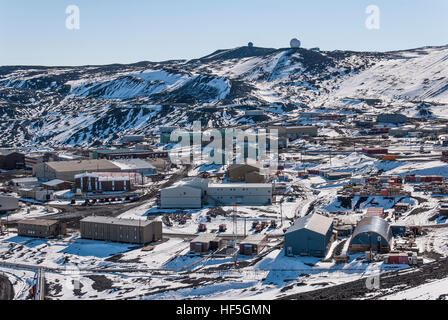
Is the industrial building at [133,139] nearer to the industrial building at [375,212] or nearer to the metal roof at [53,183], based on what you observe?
the metal roof at [53,183]

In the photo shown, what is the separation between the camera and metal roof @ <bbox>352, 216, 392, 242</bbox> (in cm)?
3077

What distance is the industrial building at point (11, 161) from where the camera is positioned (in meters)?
74.2

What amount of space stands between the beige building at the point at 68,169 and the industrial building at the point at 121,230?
2421 cm

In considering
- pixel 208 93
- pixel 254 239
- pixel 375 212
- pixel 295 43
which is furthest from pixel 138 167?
pixel 295 43

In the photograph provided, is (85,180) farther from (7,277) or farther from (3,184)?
(7,277)

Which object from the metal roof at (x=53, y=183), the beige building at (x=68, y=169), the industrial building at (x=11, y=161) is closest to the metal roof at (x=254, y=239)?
the metal roof at (x=53, y=183)

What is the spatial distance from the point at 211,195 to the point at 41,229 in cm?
1514

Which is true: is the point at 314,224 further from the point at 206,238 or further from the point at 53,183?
the point at 53,183

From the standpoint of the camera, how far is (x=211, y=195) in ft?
158

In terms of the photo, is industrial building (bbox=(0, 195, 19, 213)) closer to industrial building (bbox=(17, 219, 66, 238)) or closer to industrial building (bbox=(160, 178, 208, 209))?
industrial building (bbox=(17, 219, 66, 238))

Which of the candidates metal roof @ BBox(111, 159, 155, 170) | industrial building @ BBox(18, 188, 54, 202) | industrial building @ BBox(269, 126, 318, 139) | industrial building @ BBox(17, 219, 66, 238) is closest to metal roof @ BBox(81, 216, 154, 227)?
industrial building @ BBox(17, 219, 66, 238)

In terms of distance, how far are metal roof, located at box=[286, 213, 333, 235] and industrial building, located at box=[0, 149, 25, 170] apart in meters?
52.6

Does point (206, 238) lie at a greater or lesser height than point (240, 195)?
lesser

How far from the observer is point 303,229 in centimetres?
3111
